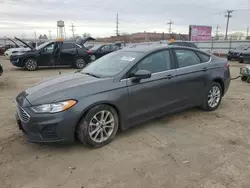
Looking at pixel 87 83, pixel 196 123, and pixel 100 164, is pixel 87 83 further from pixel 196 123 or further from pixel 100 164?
pixel 196 123

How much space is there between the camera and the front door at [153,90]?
3.68 meters

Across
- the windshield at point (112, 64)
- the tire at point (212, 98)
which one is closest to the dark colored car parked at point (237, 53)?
the tire at point (212, 98)

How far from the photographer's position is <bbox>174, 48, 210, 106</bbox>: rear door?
172 inches

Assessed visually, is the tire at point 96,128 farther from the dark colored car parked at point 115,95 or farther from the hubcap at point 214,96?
the hubcap at point 214,96

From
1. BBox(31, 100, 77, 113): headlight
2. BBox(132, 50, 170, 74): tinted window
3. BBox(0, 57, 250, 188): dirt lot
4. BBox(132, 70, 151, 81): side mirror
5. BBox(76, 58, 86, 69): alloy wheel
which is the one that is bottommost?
BBox(0, 57, 250, 188): dirt lot

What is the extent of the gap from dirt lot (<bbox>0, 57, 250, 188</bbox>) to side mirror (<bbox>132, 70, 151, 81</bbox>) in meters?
0.96

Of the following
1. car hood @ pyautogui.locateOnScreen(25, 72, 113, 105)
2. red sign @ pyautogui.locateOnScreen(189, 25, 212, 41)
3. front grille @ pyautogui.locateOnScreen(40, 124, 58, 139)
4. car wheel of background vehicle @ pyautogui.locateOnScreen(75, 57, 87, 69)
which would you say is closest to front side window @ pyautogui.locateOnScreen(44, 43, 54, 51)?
car wheel of background vehicle @ pyautogui.locateOnScreen(75, 57, 87, 69)

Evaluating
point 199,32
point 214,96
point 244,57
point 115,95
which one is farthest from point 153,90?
point 199,32

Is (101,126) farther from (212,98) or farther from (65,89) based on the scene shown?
(212,98)

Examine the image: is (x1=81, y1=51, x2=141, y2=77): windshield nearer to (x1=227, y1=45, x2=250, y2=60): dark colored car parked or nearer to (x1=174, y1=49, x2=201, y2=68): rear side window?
(x1=174, y1=49, x2=201, y2=68): rear side window

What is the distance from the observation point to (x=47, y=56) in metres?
12.7

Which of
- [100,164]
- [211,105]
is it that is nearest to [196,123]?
[211,105]

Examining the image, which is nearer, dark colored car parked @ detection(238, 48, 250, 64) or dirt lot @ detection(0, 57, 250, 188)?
dirt lot @ detection(0, 57, 250, 188)

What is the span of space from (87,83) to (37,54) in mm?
10084
